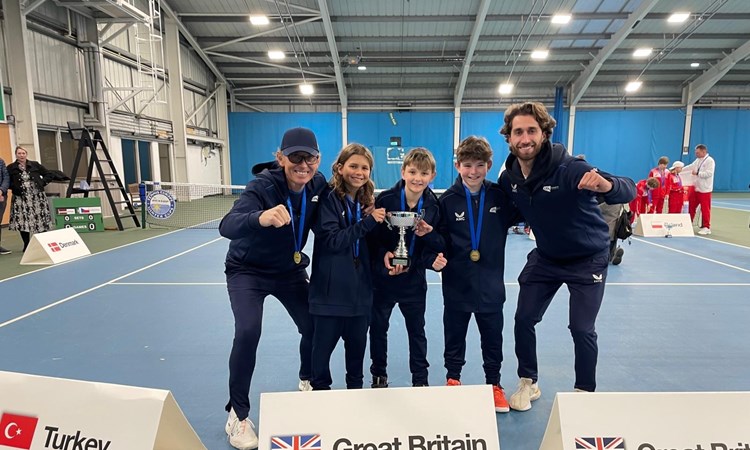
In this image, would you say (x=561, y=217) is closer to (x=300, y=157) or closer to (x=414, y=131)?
(x=300, y=157)

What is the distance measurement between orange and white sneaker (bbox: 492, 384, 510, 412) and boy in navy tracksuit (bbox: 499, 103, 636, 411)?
0.46 m

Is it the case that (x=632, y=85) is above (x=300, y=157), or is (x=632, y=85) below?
above

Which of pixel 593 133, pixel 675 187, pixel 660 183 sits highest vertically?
pixel 593 133

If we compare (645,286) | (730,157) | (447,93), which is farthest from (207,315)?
(730,157)

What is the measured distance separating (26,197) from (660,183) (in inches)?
527

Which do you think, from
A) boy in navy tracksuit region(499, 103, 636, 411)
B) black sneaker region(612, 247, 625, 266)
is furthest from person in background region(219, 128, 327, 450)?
black sneaker region(612, 247, 625, 266)

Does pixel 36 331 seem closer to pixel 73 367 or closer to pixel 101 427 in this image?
pixel 73 367

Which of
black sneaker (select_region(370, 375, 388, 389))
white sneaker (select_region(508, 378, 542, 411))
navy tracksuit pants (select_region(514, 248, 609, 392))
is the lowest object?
white sneaker (select_region(508, 378, 542, 411))

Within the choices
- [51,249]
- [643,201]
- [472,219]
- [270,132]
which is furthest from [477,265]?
[270,132]

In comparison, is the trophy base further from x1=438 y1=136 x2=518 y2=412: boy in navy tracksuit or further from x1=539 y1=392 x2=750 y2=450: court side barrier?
x1=539 y1=392 x2=750 y2=450: court side barrier

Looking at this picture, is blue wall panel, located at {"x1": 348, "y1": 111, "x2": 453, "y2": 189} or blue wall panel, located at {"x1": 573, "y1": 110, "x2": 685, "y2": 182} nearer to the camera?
blue wall panel, located at {"x1": 573, "y1": 110, "x2": 685, "y2": 182}

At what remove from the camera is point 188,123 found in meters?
19.4

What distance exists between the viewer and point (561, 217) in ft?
8.28

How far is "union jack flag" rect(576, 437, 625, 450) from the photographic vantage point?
1.74 metres
